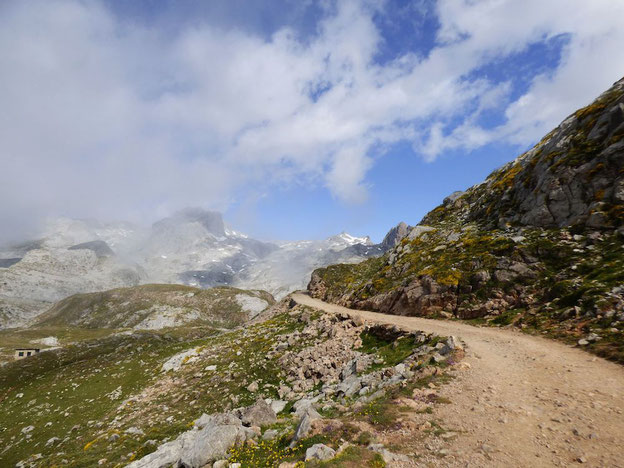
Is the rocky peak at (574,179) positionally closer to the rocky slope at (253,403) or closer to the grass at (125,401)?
the rocky slope at (253,403)

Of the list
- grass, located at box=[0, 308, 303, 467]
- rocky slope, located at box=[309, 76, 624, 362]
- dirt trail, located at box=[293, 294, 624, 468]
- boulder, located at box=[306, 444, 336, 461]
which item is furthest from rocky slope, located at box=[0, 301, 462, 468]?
rocky slope, located at box=[309, 76, 624, 362]

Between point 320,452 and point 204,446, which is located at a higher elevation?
point 320,452

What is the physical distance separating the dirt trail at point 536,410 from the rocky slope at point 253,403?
1267 mm

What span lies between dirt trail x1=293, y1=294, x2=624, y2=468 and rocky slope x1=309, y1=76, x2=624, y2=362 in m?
3.41

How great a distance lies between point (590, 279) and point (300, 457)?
28562 millimetres

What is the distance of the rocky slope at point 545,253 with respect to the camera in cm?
2350

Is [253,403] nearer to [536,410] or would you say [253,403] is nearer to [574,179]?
[536,410]

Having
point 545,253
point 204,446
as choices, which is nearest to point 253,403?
point 204,446

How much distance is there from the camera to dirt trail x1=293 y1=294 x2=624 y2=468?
33.5ft

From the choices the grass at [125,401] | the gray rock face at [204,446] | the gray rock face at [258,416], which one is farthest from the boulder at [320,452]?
the grass at [125,401]

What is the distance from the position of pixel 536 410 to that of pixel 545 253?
2515cm

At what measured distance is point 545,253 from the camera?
31875mm

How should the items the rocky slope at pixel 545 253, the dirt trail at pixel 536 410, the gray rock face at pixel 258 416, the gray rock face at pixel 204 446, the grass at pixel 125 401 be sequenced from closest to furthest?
the dirt trail at pixel 536 410, the gray rock face at pixel 204 446, the gray rock face at pixel 258 416, the rocky slope at pixel 545 253, the grass at pixel 125 401

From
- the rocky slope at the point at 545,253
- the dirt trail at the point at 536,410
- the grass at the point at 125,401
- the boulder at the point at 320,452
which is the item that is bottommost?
the grass at the point at 125,401
